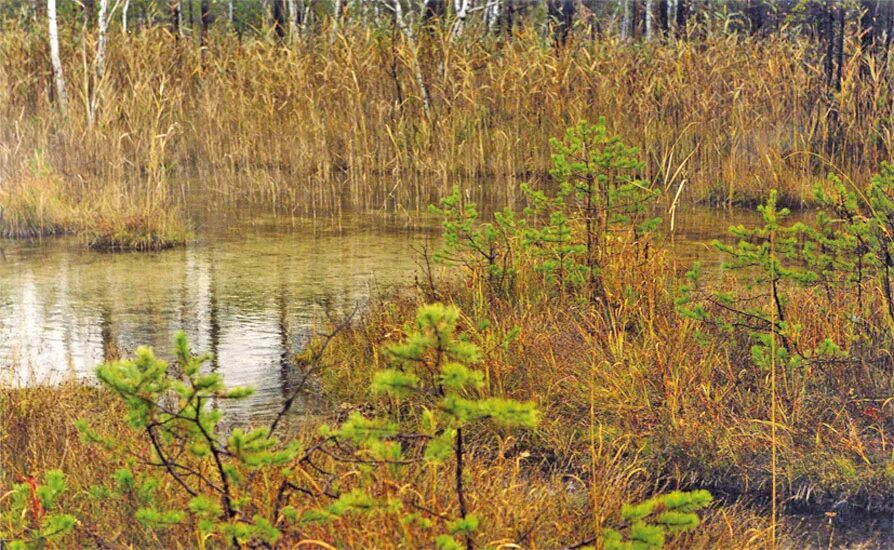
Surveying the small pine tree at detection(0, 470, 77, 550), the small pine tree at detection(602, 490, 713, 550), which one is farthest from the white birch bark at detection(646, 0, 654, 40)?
the small pine tree at detection(602, 490, 713, 550)

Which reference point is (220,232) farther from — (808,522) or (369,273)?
(808,522)

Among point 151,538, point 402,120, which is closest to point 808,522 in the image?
point 151,538

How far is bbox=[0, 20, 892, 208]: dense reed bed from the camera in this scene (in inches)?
410

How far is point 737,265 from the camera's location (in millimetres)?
4602

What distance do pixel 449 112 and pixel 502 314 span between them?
703 centimetres

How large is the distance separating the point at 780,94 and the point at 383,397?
276 inches

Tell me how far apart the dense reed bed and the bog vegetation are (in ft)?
0.16

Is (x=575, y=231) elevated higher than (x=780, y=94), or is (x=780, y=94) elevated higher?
(x=780, y=94)

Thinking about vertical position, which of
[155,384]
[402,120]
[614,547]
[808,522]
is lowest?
[808,522]

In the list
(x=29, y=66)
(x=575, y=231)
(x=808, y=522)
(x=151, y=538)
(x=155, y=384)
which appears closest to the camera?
(x=155, y=384)

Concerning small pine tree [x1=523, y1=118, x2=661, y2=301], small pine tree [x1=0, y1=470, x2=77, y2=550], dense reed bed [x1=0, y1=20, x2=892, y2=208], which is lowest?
small pine tree [x1=0, y1=470, x2=77, y2=550]

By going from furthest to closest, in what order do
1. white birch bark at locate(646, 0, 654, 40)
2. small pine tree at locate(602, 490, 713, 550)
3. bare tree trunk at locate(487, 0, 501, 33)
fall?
white birch bark at locate(646, 0, 654, 40) → bare tree trunk at locate(487, 0, 501, 33) → small pine tree at locate(602, 490, 713, 550)

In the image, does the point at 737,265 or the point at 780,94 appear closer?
the point at 737,265

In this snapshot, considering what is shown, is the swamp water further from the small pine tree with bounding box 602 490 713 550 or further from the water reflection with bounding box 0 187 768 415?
the small pine tree with bounding box 602 490 713 550
